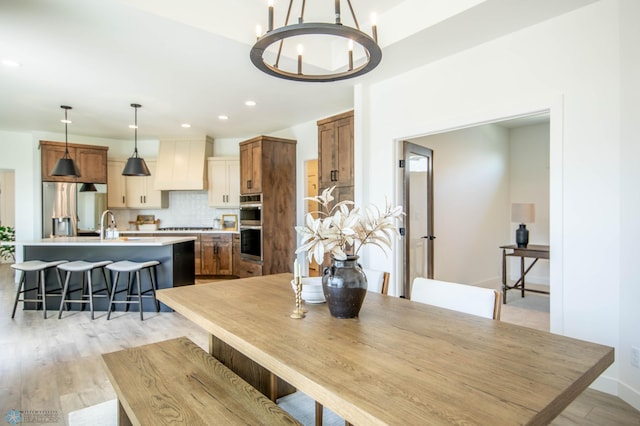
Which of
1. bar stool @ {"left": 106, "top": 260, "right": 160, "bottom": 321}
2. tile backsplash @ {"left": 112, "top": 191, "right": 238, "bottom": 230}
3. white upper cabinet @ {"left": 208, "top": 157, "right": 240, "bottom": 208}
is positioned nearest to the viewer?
bar stool @ {"left": 106, "top": 260, "right": 160, "bottom": 321}

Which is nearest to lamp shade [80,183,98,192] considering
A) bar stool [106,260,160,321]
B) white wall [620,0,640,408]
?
bar stool [106,260,160,321]

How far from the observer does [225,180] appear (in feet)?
22.9

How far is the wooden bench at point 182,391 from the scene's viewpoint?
1.31 metres

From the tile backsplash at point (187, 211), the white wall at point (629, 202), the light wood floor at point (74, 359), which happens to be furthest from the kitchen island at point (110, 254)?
the white wall at point (629, 202)

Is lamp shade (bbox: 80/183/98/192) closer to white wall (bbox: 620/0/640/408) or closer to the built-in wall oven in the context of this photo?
the built-in wall oven

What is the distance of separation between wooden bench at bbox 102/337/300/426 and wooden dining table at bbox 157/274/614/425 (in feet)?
0.83

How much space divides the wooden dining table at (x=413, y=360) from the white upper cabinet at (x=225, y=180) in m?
5.35

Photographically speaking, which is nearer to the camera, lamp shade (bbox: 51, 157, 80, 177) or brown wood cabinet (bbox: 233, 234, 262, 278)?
lamp shade (bbox: 51, 157, 80, 177)

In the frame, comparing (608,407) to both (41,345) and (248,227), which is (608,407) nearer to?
(41,345)

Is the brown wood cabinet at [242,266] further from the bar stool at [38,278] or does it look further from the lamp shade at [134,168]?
the bar stool at [38,278]

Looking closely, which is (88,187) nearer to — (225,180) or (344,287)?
(225,180)

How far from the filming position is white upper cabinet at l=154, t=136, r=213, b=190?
6816mm

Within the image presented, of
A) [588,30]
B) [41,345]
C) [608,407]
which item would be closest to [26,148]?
[41,345]

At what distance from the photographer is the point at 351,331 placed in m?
1.42
